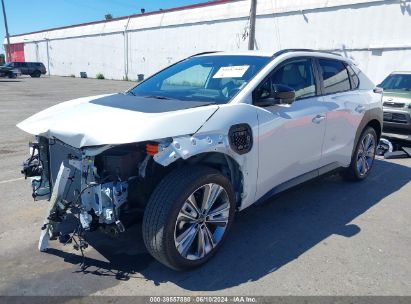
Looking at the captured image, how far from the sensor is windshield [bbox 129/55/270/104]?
12.5ft

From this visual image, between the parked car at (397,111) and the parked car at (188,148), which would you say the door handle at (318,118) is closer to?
the parked car at (188,148)

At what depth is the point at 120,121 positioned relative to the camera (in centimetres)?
301

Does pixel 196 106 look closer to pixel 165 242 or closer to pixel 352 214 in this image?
pixel 165 242

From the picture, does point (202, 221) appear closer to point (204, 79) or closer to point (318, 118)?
point (204, 79)

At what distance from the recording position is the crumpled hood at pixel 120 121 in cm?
288

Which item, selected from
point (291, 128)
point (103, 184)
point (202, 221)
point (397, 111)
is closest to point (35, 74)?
point (397, 111)

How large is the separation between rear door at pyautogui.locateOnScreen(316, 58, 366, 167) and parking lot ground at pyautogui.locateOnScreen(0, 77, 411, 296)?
633 millimetres

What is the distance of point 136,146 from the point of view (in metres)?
3.18

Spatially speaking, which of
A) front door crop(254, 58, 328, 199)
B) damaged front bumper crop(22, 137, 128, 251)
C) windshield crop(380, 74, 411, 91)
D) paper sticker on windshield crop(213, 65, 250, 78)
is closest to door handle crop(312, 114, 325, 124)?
front door crop(254, 58, 328, 199)

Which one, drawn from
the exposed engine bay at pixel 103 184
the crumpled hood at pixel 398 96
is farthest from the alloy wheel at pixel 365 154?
the exposed engine bay at pixel 103 184

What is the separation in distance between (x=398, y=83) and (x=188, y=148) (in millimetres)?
8435

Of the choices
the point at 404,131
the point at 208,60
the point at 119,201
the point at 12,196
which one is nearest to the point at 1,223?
the point at 12,196

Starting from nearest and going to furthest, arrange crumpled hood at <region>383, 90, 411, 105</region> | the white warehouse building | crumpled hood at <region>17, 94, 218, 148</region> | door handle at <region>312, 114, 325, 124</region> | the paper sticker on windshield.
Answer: crumpled hood at <region>17, 94, 218, 148</region> < the paper sticker on windshield < door handle at <region>312, 114, 325, 124</region> < crumpled hood at <region>383, 90, 411, 105</region> < the white warehouse building

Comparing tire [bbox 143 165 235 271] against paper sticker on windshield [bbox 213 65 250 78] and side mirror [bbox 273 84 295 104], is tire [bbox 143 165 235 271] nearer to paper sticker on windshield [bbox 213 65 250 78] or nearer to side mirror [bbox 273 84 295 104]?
side mirror [bbox 273 84 295 104]
